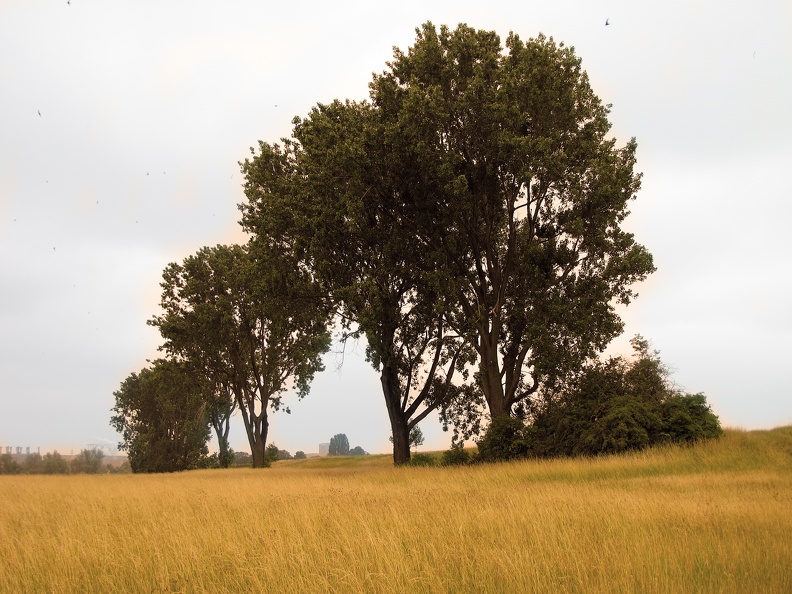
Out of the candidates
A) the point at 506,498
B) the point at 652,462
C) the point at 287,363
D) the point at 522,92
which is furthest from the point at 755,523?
the point at 287,363

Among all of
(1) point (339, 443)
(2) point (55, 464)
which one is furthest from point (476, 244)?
(1) point (339, 443)

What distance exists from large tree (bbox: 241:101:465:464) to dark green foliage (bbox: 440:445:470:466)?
2.38 meters

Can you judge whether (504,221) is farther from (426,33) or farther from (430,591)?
(430,591)

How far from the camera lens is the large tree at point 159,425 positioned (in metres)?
62.7

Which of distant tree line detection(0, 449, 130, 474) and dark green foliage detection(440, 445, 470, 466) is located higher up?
dark green foliage detection(440, 445, 470, 466)

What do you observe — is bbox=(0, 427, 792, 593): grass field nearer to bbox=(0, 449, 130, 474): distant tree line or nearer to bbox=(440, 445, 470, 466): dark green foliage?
bbox=(440, 445, 470, 466): dark green foliage

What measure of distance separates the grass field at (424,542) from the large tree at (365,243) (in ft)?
41.2

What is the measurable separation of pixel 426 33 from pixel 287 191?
10.4 meters

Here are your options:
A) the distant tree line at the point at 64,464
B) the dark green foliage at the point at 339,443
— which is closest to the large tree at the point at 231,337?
the distant tree line at the point at 64,464

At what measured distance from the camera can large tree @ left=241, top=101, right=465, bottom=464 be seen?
82.1 ft

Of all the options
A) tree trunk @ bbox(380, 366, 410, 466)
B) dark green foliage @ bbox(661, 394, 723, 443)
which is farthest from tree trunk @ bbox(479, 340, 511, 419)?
dark green foliage @ bbox(661, 394, 723, 443)

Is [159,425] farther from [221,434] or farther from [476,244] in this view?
[476,244]

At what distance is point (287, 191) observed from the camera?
29.8 meters

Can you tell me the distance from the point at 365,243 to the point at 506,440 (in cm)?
1100
